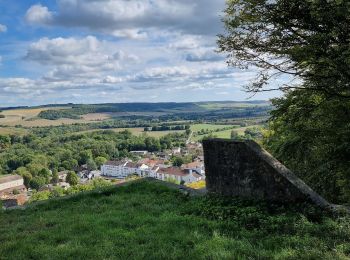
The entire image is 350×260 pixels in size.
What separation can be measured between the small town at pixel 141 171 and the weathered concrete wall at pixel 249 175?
189 feet

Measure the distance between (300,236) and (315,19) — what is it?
5440 millimetres

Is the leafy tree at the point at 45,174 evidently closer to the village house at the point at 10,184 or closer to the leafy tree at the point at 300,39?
the village house at the point at 10,184

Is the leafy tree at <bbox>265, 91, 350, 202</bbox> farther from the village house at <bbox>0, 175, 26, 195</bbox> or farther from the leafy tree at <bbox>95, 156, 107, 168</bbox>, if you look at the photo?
the leafy tree at <bbox>95, 156, 107, 168</bbox>

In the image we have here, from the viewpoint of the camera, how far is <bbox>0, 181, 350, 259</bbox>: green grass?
6133 millimetres

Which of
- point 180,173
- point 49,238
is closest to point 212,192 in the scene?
point 49,238

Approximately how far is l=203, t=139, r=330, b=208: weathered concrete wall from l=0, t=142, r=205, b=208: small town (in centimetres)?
5763

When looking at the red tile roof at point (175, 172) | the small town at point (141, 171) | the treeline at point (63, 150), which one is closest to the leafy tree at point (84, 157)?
the treeline at point (63, 150)

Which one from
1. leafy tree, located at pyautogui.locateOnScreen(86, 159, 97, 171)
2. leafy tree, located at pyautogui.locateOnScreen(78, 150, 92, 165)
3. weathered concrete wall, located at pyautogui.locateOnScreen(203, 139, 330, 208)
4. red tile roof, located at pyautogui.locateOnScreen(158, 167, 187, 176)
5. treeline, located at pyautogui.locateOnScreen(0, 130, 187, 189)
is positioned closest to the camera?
weathered concrete wall, located at pyautogui.locateOnScreen(203, 139, 330, 208)

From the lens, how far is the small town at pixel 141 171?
247 ft

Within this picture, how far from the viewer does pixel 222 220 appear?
8016 millimetres

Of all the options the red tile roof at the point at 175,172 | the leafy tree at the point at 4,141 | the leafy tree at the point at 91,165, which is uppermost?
the leafy tree at the point at 4,141

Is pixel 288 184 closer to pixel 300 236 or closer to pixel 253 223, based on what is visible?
pixel 253 223

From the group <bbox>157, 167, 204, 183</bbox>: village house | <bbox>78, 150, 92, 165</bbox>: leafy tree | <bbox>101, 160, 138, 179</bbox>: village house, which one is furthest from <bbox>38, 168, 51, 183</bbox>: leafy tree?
<bbox>157, 167, 204, 183</bbox>: village house

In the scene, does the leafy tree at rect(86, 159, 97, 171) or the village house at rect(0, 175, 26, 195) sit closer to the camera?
the village house at rect(0, 175, 26, 195)
